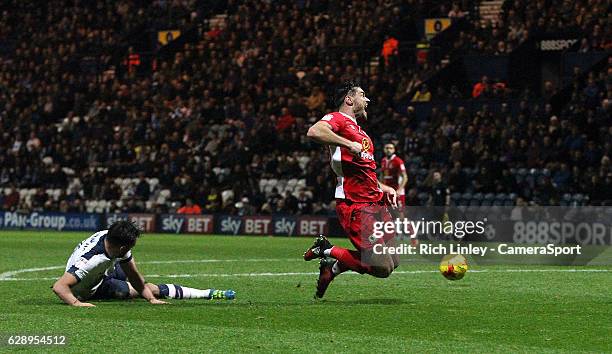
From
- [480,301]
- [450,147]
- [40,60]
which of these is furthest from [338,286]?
[40,60]

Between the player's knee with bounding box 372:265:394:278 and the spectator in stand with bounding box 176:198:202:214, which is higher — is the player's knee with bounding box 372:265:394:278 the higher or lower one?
the higher one

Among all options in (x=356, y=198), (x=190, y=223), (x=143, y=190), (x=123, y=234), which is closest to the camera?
(x=123, y=234)

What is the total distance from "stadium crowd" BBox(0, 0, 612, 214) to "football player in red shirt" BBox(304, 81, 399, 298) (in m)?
16.7

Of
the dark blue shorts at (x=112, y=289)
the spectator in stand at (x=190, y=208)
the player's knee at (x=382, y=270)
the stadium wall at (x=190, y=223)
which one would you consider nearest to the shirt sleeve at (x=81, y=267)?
the dark blue shorts at (x=112, y=289)

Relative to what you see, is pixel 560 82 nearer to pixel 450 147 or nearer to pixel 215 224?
pixel 450 147

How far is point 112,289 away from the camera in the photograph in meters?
12.5

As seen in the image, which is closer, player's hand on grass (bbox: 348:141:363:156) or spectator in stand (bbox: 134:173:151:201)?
player's hand on grass (bbox: 348:141:363:156)

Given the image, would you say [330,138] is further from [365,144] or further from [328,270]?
[328,270]

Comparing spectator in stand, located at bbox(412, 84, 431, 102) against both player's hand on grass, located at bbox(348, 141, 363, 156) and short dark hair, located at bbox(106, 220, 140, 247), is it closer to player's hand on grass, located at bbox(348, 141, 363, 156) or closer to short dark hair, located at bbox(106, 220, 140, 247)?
player's hand on grass, located at bbox(348, 141, 363, 156)

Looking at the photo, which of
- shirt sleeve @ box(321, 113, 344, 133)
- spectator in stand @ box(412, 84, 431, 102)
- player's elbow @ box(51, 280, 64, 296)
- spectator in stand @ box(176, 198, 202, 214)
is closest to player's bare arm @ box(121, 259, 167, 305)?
player's elbow @ box(51, 280, 64, 296)

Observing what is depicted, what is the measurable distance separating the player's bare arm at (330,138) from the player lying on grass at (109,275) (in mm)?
2036

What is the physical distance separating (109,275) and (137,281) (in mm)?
676

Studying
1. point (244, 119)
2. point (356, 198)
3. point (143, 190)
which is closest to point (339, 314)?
point (356, 198)

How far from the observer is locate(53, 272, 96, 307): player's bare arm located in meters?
11.6
